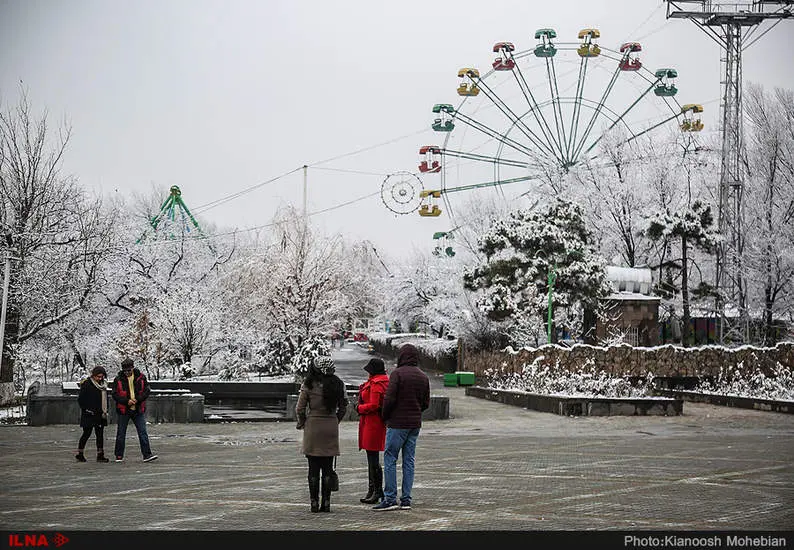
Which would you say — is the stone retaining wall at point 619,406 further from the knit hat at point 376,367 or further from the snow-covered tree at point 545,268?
the knit hat at point 376,367

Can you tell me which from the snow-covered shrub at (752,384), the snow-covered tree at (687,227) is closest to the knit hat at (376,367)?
the snow-covered shrub at (752,384)

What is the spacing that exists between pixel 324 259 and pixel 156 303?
284 inches

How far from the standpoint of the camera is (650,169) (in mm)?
51344

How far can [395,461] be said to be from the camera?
1079cm

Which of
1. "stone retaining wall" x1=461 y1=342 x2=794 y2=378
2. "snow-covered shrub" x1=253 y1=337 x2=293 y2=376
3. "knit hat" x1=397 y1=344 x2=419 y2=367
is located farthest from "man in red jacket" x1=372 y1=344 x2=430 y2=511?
"snow-covered shrub" x1=253 y1=337 x2=293 y2=376

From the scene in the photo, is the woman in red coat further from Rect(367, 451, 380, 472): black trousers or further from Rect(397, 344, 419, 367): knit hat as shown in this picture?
Rect(397, 344, 419, 367): knit hat

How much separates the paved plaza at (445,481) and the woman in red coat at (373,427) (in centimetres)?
32

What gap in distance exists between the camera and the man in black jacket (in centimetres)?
1593

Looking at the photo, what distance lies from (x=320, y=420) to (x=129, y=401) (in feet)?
20.2

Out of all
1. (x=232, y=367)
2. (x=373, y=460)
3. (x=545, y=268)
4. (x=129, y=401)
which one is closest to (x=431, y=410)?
(x=129, y=401)

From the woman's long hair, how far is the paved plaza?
114 centimetres

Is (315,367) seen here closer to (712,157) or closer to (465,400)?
(465,400)

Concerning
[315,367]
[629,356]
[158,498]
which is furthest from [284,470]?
[629,356]

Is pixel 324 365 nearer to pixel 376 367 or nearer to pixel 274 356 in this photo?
pixel 376 367
